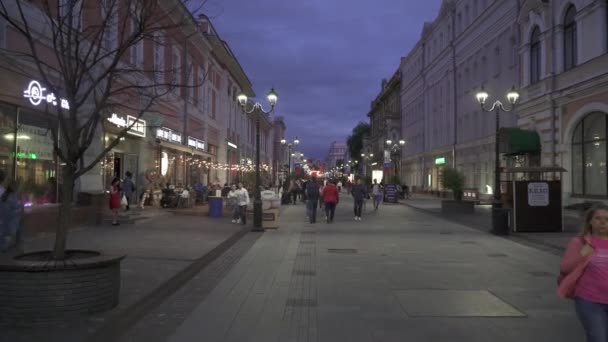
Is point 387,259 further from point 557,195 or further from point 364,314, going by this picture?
point 557,195

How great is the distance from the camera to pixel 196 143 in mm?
33625

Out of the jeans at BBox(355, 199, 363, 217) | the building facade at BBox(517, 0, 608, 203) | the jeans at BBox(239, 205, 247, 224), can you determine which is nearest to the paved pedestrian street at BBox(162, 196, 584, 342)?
the jeans at BBox(239, 205, 247, 224)

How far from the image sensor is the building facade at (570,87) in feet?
70.2

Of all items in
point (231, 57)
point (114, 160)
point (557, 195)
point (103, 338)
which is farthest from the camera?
point (231, 57)

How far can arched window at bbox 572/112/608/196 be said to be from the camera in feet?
71.2

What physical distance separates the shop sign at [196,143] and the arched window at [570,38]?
1933 cm

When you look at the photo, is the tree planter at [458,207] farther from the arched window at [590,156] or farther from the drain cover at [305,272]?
the drain cover at [305,272]

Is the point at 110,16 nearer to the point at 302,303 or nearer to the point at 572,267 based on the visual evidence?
the point at 302,303

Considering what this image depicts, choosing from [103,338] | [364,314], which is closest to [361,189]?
[364,314]

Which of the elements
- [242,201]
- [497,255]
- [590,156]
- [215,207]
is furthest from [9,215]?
[590,156]

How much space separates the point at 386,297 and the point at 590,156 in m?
18.0

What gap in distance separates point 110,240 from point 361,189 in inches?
492

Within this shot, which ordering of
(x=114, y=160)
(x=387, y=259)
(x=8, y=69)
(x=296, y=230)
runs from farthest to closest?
(x=114, y=160) → (x=296, y=230) → (x=8, y=69) → (x=387, y=259)

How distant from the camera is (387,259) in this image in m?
11.9
